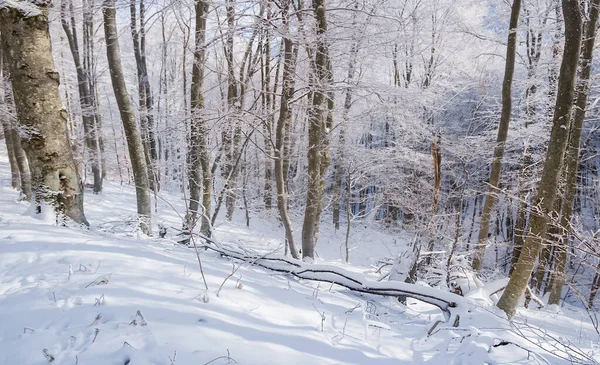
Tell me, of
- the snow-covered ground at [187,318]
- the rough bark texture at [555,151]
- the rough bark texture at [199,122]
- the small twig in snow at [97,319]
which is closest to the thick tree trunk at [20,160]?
the rough bark texture at [199,122]

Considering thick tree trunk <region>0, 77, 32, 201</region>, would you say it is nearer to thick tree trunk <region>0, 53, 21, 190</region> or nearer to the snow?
thick tree trunk <region>0, 53, 21, 190</region>

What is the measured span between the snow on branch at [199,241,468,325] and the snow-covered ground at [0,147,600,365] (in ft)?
0.37

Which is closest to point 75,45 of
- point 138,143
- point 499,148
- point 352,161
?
point 138,143

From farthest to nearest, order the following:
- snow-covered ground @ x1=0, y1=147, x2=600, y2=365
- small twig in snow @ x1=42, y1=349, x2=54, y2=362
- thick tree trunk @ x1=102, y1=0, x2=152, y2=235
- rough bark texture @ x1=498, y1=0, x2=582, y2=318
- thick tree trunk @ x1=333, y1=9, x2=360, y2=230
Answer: thick tree trunk @ x1=102, y1=0, x2=152, y2=235
thick tree trunk @ x1=333, y1=9, x2=360, y2=230
rough bark texture @ x1=498, y1=0, x2=582, y2=318
snow-covered ground @ x1=0, y1=147, x2=600, y2=365
small twig in snow @ x1=42, y1=349, x2=54, y2=362

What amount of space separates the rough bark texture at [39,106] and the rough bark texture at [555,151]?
575cm

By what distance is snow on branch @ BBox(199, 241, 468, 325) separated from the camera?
300 cm

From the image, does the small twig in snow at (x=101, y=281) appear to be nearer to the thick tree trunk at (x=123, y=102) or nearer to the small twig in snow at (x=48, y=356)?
the small twig in snow at (x=48, y=356)

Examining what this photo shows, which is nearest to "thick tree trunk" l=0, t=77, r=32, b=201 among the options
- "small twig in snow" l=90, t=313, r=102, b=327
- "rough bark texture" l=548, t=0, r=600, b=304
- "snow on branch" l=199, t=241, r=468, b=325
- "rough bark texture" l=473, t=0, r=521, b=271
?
"snow on branch" l=199, t=241, r=468, b=325

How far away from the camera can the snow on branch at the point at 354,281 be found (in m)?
3.00

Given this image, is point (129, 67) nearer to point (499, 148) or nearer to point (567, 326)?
point (499, 148)

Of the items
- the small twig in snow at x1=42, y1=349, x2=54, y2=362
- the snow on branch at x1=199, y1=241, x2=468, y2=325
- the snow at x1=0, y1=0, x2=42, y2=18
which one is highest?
the snow at x1=0, y1=0, x2=42, y2=18

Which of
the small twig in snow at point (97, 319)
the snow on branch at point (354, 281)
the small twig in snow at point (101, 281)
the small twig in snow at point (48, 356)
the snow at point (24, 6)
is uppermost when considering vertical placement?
the snow at point (24, 6)

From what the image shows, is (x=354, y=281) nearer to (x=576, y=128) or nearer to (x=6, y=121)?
(x=576, y=128)

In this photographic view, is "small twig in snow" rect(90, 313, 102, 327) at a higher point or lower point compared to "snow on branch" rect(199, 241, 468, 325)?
higher
